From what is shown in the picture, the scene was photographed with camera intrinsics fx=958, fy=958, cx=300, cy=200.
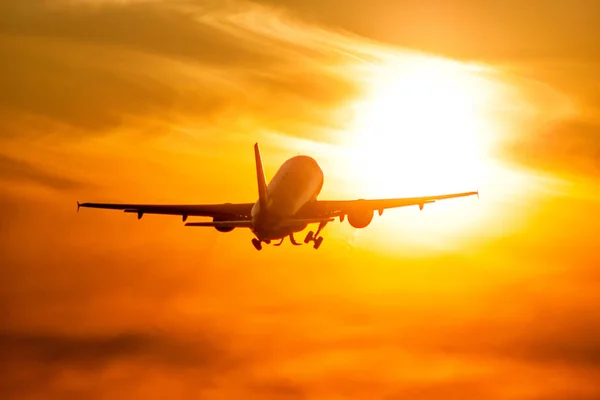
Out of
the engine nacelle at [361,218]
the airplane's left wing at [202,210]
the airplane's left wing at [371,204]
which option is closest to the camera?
the airplane's left wing at [202,210]

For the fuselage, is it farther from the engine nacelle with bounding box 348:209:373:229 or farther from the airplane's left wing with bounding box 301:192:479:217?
the engine nacelle with bounding box 348:209:373:229

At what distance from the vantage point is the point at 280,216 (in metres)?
85.4

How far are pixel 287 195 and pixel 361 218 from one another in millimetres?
8897

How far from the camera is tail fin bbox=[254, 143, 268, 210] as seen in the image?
276ft

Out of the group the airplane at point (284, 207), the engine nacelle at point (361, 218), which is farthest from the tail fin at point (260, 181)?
the engine nacelle at point (361, 218)

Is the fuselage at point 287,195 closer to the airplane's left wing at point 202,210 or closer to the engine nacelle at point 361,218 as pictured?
the airplane's left wing at point 202,210

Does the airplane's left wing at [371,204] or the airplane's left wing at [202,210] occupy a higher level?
the airplane's left wing at [371,204]

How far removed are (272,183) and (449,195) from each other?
669 inches

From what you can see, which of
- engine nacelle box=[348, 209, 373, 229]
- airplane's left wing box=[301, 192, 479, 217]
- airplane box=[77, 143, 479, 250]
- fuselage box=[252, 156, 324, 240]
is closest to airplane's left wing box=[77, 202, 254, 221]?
airplane box=[77, 143, 479, 250]

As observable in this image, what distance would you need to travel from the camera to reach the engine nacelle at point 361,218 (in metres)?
93.2

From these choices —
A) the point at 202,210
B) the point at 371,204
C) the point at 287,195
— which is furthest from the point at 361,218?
the point at 202,210

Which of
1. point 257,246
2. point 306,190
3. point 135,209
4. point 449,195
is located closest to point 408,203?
point 449,195

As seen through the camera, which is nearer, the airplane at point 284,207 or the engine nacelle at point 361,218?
the airplane at point 284,207

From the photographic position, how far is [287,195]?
88.5 m
